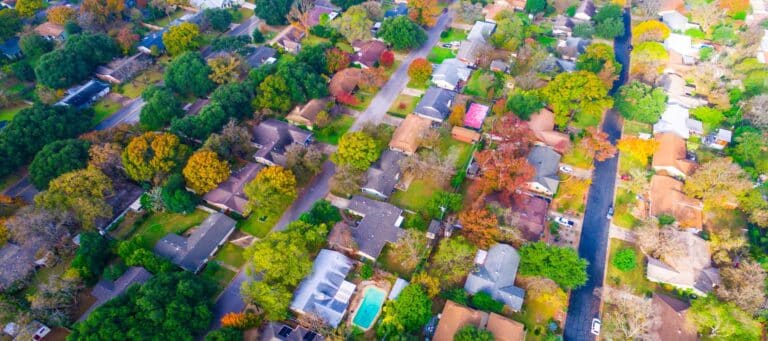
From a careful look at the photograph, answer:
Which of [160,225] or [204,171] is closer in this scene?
[204,171]

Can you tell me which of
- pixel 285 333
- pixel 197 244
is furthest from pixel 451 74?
pixel 285 333

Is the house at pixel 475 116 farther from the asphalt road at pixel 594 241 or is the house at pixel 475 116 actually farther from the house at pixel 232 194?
the house at pixel 232 194

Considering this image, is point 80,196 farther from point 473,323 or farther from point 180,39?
point 473,323

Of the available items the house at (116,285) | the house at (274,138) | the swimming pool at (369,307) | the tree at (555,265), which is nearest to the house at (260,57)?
the house at (274,138)

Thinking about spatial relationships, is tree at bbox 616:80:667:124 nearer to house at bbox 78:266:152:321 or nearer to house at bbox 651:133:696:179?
house at bbox 651:133:696:179

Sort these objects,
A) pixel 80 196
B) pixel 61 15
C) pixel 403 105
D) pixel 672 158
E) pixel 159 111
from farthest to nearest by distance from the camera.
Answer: pixel 61 15 < pixel 403 105 < pixel 159 111 < pixel 672 158 < pixel 80 196

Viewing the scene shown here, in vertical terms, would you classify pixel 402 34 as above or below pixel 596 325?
above

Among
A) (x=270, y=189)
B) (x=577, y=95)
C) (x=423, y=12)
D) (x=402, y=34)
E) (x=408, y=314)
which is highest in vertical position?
(x=423, y=12)

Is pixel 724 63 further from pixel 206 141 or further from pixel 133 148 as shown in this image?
pixel 133 148
